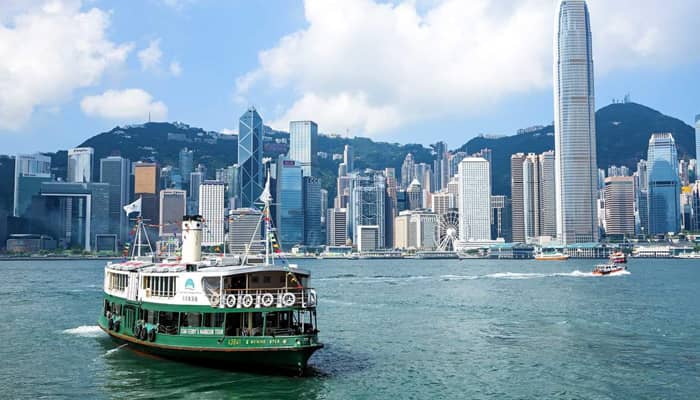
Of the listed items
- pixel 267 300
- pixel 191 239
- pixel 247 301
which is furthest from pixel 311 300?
pixel 191 239

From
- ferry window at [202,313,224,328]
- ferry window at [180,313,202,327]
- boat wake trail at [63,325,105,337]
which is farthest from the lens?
boat wake trail at [63,325,105,337]

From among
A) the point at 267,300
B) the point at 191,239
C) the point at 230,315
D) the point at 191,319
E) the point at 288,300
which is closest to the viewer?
the point at 267,300

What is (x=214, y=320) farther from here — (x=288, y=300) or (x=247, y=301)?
(x=288, y=300)

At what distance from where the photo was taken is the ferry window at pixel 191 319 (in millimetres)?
29911

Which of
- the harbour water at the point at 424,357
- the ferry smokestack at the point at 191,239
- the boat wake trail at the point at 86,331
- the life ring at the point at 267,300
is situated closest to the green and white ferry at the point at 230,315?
the life ring at the point at 267,300

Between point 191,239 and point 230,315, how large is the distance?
658 cm

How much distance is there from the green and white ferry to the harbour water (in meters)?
1.02

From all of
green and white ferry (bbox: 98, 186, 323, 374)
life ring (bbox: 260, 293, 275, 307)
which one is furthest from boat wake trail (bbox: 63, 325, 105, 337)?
life ring (bbox: 260, 293, 275, 307)

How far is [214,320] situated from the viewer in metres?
29.3

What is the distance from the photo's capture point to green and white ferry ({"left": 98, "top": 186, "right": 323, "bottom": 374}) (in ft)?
92.9

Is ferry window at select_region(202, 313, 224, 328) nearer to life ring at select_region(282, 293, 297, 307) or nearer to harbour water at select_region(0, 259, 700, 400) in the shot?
harbour water at select_region(0, 259, 700, 400)

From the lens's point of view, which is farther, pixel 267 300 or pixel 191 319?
pixel 191 319

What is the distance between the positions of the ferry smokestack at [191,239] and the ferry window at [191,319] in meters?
4.28

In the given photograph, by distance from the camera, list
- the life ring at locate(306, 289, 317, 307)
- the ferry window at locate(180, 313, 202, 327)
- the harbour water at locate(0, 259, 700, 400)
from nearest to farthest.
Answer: the harbour water at locate(0, 259, 700, 400), the life ring at locate(306, 289, 317, 307), the ferry window at locate(180, 313, 202, 327)
